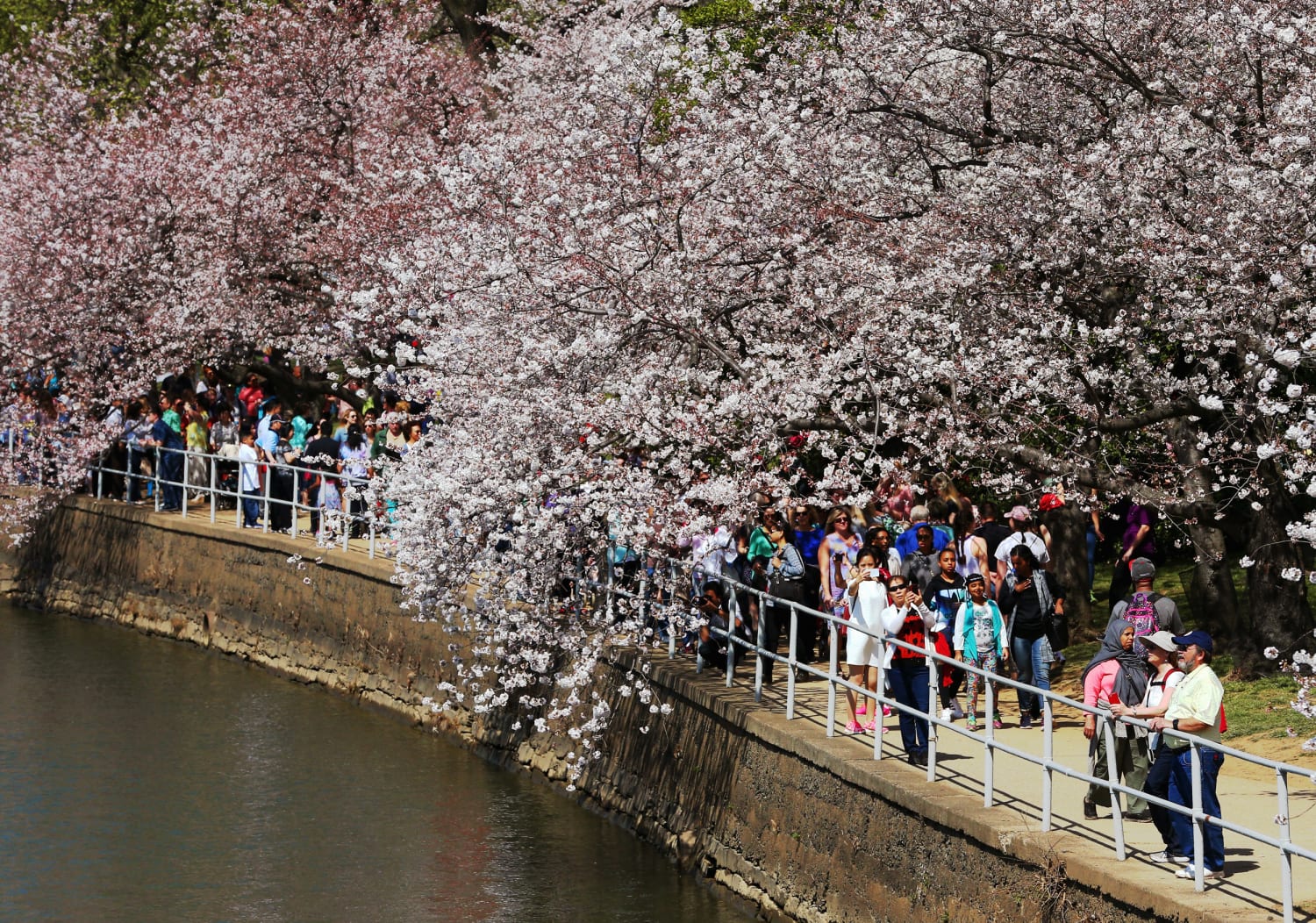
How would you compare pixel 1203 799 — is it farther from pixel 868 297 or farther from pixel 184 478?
pixel 184 478

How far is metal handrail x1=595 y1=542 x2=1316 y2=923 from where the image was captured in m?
9.24

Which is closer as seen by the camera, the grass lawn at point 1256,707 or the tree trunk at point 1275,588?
the grass lawn at point 1256,707

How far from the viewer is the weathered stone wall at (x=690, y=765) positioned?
11461 millimetres

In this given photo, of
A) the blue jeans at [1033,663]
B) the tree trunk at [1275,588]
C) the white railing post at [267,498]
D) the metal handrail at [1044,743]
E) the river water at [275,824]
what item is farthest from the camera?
the white railing post at [267,498]

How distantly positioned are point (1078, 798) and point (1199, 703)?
1.90 metres

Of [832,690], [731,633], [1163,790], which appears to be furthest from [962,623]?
[1163,790]

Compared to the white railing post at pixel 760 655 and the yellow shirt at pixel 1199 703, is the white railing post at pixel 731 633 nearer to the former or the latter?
the white railing post at pixel 760 655

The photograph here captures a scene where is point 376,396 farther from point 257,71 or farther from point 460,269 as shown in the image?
point 460,269

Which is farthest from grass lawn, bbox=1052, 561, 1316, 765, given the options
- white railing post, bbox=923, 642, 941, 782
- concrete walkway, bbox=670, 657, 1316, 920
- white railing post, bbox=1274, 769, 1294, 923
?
white railing post, bbox=1274, 769, 1294, 923

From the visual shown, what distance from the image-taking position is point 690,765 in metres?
15.9

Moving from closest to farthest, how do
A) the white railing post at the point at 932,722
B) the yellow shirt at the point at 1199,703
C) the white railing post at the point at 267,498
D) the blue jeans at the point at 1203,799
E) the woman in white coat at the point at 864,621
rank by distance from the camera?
the blue jeans at the point at 1203,799 < the yellow shirt at the point at 1199,703 < the white railing post at the point at 932,722 < the woman in white coat at the point at 864,621 < the white railing post at the point at 267,498

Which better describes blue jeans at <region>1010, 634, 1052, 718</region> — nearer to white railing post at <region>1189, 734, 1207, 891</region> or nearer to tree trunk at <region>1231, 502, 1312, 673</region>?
tree trunk at <region>1231, 502, 1312, 673</region>

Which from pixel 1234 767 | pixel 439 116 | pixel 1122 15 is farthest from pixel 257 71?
pixel 1234 767

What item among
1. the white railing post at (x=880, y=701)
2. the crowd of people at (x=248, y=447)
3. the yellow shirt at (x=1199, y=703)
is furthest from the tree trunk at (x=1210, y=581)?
the crowd of people at (x=248, y=447)
